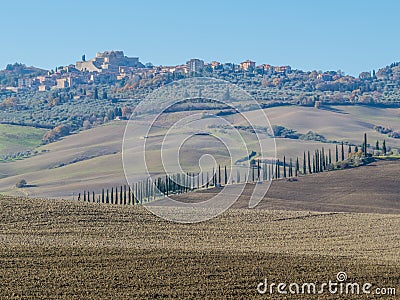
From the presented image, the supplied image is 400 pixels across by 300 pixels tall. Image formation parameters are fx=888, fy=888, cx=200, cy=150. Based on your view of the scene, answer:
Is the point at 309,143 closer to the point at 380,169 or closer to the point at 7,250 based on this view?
the point at 380,169

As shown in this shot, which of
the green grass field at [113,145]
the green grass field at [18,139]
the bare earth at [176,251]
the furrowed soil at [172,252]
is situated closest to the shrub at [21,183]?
the green grass field at [113,145]

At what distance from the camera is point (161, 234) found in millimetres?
42250

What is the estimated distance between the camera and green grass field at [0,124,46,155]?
17750cm

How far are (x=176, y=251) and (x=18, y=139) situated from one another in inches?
6234

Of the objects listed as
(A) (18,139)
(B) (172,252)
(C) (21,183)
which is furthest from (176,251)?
(A) (18,139)

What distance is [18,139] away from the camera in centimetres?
18700

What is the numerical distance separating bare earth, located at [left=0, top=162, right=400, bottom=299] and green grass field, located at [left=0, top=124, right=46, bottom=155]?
128 metres

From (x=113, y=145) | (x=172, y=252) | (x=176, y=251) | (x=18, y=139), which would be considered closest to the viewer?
(x=172, y=252)

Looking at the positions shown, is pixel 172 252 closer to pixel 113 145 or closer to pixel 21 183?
pixel 21 183

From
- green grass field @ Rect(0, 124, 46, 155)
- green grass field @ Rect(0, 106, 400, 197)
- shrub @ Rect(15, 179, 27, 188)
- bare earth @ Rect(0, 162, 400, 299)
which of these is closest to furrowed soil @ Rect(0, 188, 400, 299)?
bare earth @ Rect(0, 162, 400, 299)

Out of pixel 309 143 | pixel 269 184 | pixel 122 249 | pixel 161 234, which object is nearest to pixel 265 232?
pixel 161 234

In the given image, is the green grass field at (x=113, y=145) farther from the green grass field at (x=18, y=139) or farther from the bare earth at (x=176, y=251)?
the bare earth at (x=176, y=251)

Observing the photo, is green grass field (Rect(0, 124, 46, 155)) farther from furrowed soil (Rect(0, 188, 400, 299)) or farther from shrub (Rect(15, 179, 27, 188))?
furrowed soil (Rect(0, 188, 400, 299))

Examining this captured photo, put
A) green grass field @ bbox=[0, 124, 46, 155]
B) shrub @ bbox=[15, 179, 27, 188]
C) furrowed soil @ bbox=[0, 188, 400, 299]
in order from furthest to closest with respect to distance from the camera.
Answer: green grass field @ bbox=[0, 124, 46, 155]
shrub @ bbox=[15, 179, 27, 188]
furrowed soil @ bbox=[0, 188, 400, 299]
